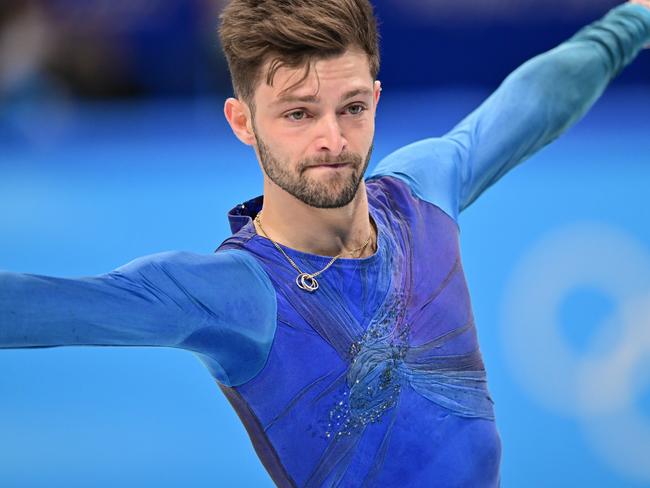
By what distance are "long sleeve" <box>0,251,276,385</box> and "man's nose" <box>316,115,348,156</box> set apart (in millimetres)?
252

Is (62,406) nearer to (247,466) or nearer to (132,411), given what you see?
(132,411)

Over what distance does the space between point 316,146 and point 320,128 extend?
3cm

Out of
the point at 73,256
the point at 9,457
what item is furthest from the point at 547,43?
the point at 9,457

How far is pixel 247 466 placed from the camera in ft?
13.7

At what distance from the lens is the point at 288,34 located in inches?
80.0

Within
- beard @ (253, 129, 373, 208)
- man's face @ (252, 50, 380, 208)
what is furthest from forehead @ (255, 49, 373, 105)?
beard @ (253, 129, 373, 208)

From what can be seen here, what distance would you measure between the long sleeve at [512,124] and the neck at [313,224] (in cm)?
28

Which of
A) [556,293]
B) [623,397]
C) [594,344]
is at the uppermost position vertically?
[556,293]

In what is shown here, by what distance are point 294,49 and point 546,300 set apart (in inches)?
101

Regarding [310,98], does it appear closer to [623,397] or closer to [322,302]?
[322,302]

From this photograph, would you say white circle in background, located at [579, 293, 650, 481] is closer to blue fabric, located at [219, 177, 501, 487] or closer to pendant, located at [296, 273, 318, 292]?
blue fabric, located at [219, 177, 501, 487]

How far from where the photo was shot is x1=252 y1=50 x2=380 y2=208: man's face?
6.72 ft

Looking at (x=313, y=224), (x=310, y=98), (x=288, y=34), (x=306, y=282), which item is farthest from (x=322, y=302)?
(x=288, y=34)

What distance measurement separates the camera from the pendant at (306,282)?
210 centimetres
